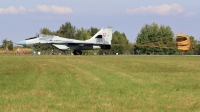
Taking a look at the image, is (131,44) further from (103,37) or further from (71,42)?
(71,42)

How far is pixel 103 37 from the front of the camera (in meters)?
58.5

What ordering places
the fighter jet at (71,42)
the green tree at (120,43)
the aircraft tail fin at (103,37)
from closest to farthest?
1. the fighter jet at (71,42)
2. the aircraft tail fin at (103,37)
3. the green tree at (120,43)

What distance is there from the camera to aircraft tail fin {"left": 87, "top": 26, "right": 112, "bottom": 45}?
57.5 meters

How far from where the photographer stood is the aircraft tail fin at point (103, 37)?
5751cm

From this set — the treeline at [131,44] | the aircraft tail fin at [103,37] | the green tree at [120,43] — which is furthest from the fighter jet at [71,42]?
the green tree at [120,43]

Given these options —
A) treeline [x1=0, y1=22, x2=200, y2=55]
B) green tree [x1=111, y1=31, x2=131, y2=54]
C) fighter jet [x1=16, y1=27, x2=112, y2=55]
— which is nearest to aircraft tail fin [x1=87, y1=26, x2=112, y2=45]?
fighter jet [x1=16, y1=27, x2=112, y2=55]

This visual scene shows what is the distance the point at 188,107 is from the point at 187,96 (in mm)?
1834

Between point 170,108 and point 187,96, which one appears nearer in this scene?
point 170,108

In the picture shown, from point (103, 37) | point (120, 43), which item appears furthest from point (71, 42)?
point (120, 43)

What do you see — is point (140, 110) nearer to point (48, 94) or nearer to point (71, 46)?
point (48, 94)

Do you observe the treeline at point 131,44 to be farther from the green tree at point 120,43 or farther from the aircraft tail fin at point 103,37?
the aircraft tail fin at point 103,37

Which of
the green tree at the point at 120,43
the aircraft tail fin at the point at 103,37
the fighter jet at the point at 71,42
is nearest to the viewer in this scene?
the fighter jet at the point at 71,42

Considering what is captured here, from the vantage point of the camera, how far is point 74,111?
8.37 meters

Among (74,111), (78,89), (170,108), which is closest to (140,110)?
(170,108)
